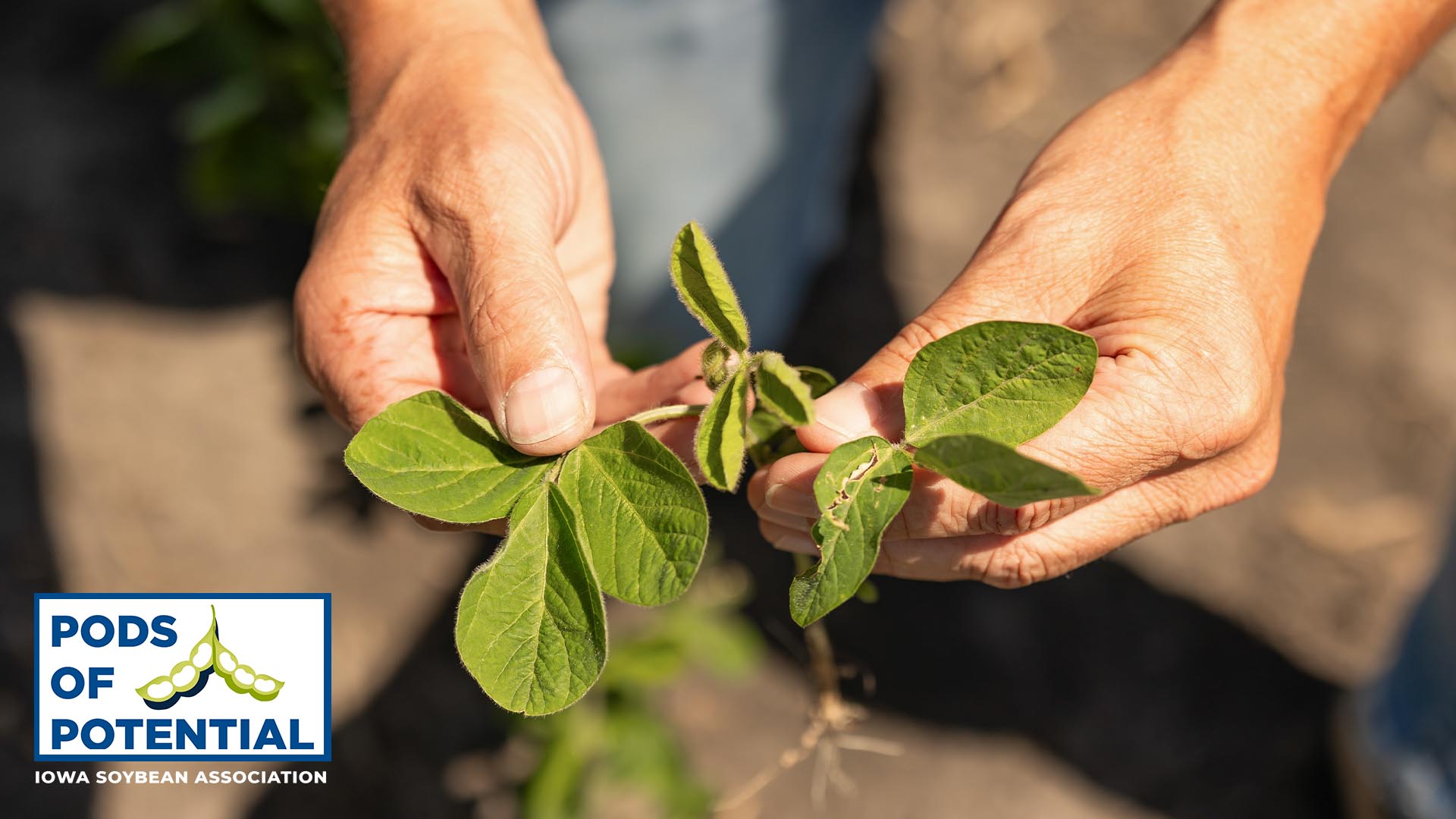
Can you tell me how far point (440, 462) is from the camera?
1.71 metres

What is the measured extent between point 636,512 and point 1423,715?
9.61 ft

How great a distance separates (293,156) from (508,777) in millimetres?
2553

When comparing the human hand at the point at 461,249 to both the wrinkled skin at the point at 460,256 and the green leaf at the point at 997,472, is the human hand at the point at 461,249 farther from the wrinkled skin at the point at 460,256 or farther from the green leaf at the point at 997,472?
the green leaf at the point at 997,472

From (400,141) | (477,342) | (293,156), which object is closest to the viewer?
(477,342)

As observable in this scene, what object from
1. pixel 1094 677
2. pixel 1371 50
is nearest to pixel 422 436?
pixel 1371 50

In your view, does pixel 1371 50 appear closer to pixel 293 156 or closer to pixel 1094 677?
pixel 1094 677

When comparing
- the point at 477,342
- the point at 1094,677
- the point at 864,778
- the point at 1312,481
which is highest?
the point at 477,342

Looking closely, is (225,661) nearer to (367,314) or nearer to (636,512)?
(367,314)

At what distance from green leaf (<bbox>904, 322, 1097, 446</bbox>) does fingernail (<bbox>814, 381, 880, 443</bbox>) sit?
9cm

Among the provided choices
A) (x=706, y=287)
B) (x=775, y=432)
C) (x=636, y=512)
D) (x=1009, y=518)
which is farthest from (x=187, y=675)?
(x=1009, y=518)

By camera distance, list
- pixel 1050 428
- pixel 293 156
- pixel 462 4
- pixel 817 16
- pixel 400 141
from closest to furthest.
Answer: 1. pixel 1050 428
2. pixel 400 141
3. pixel 462 4
4. pixel 817 16
5. pixel 293 156

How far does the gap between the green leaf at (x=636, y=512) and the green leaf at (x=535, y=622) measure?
0.15 ft

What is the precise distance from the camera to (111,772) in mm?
3791

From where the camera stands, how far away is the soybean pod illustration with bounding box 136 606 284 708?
255cm
